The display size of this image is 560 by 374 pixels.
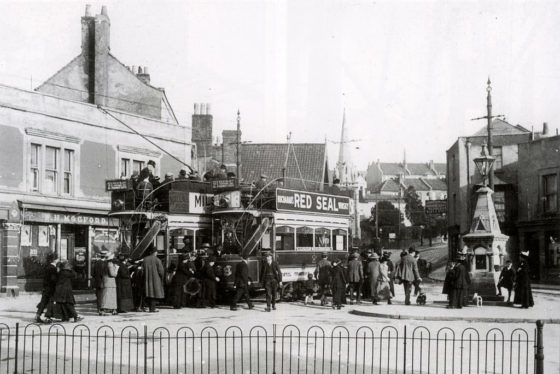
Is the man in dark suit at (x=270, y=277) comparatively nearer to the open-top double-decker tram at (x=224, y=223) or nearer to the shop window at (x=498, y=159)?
the open-top double-decker tram at (x=224, y=223)

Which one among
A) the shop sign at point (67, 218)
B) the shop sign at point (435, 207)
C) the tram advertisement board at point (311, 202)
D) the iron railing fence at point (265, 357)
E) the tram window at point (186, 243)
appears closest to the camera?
the iron railing fence at point (265, 357)

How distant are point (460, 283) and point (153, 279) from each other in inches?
298

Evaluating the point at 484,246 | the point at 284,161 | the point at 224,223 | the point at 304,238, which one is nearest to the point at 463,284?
the point at 484,246

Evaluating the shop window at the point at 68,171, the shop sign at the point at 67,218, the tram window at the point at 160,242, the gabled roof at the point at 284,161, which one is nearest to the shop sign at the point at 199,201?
the tram window at the point at 160,242

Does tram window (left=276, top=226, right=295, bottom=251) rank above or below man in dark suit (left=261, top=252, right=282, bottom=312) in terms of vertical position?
above

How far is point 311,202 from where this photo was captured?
21.5m

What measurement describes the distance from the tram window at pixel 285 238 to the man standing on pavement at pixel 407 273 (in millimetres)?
3099

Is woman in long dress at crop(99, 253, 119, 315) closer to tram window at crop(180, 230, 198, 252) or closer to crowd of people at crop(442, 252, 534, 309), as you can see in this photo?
tram window at crop(180, 230, 198, 252)

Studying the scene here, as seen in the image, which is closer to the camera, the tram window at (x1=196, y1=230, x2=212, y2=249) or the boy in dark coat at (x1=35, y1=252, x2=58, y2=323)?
the boy in dark coat at (x1=35, y1=252, x2=58, y2=323)

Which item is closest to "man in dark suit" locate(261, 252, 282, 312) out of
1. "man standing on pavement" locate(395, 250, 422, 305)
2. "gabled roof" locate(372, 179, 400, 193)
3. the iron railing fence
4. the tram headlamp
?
"man standing on pavement" locate(395, 250, 422, 305)

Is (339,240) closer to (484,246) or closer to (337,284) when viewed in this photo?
(337,284)

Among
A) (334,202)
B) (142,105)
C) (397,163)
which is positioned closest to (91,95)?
(142,105)

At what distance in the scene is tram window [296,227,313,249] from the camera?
20781 millimetres

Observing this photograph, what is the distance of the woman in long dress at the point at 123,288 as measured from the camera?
17219 millimetres
